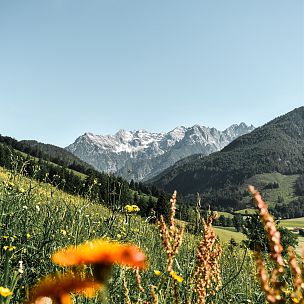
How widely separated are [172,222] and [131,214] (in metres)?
5.31

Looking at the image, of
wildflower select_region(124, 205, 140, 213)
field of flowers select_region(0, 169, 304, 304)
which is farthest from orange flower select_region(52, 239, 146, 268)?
wildflower select_region(124, 205, 140, 213)

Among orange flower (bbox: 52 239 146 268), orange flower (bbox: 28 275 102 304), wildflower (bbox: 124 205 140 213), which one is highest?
wildflower (bbox: 124 205 140 213)

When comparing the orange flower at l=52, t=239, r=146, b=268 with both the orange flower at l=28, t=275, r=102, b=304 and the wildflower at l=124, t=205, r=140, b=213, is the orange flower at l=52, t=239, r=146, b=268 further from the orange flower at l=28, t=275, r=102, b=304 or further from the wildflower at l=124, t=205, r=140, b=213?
the wildflower at l=124, t=205, r=140, b=213

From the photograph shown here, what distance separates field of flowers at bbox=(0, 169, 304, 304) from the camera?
978 millimetres

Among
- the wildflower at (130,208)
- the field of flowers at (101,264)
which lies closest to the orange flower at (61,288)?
the field of flowers at (101,264)

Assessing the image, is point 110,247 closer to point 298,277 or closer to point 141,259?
point 141,259

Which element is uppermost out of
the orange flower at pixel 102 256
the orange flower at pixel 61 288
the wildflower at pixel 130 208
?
the wildflower at pixel 130 208

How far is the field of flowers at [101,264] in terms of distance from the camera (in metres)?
0.98

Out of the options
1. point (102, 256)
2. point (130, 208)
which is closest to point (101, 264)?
point (102, 256)

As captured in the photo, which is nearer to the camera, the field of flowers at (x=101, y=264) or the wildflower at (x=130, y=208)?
the field of flowers at (x=101, y=264)

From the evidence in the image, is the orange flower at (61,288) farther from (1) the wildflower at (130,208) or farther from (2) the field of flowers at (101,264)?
(1) the wildflower at (130,208)

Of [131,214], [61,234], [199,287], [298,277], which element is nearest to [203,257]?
[199,287]

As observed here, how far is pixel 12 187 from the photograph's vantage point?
6324mm

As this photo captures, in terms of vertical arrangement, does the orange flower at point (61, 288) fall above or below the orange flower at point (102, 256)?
below
